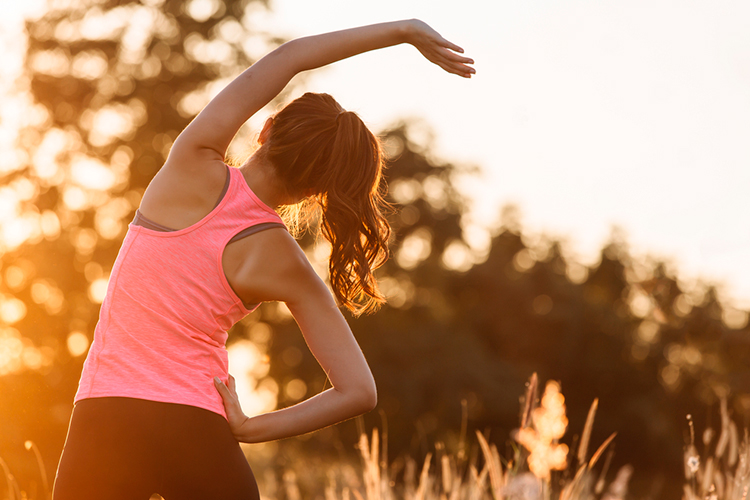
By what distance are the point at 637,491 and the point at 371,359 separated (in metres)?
12.8

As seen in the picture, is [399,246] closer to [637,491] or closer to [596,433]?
[596,433]

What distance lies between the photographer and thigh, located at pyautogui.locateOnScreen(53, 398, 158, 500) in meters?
1.61

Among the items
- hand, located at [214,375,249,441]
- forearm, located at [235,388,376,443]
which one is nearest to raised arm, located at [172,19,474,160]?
hand, located at [214,375,249,441]

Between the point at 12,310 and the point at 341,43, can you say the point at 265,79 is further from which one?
the point at 12,310

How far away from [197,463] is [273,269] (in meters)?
0.46

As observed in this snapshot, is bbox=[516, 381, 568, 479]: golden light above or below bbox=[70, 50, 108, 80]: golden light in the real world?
below

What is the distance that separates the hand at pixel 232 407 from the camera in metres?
1.74

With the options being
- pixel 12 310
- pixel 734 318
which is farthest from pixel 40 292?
pixel 734 318

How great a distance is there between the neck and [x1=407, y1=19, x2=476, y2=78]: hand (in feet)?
1.74

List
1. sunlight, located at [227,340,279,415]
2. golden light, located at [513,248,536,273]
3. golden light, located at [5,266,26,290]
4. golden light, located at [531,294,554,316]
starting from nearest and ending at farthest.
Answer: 1. golden light, located at [5,266,26,290]
2. sunlight, located at [227,340,279,415]
3. golden light, located at [531,294,554,316]
4. golden light, located at [513,248,536,273]

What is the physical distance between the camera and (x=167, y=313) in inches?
65.4

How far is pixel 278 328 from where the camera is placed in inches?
793

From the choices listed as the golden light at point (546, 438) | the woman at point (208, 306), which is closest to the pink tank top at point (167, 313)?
the woman at point (208, 306)

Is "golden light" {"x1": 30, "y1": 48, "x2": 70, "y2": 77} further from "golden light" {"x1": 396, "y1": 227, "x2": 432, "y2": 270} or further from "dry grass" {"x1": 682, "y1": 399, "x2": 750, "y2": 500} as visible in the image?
"dry grass" {"x1": 682, "y1": 399, "x2": 750, "y2": 500}
